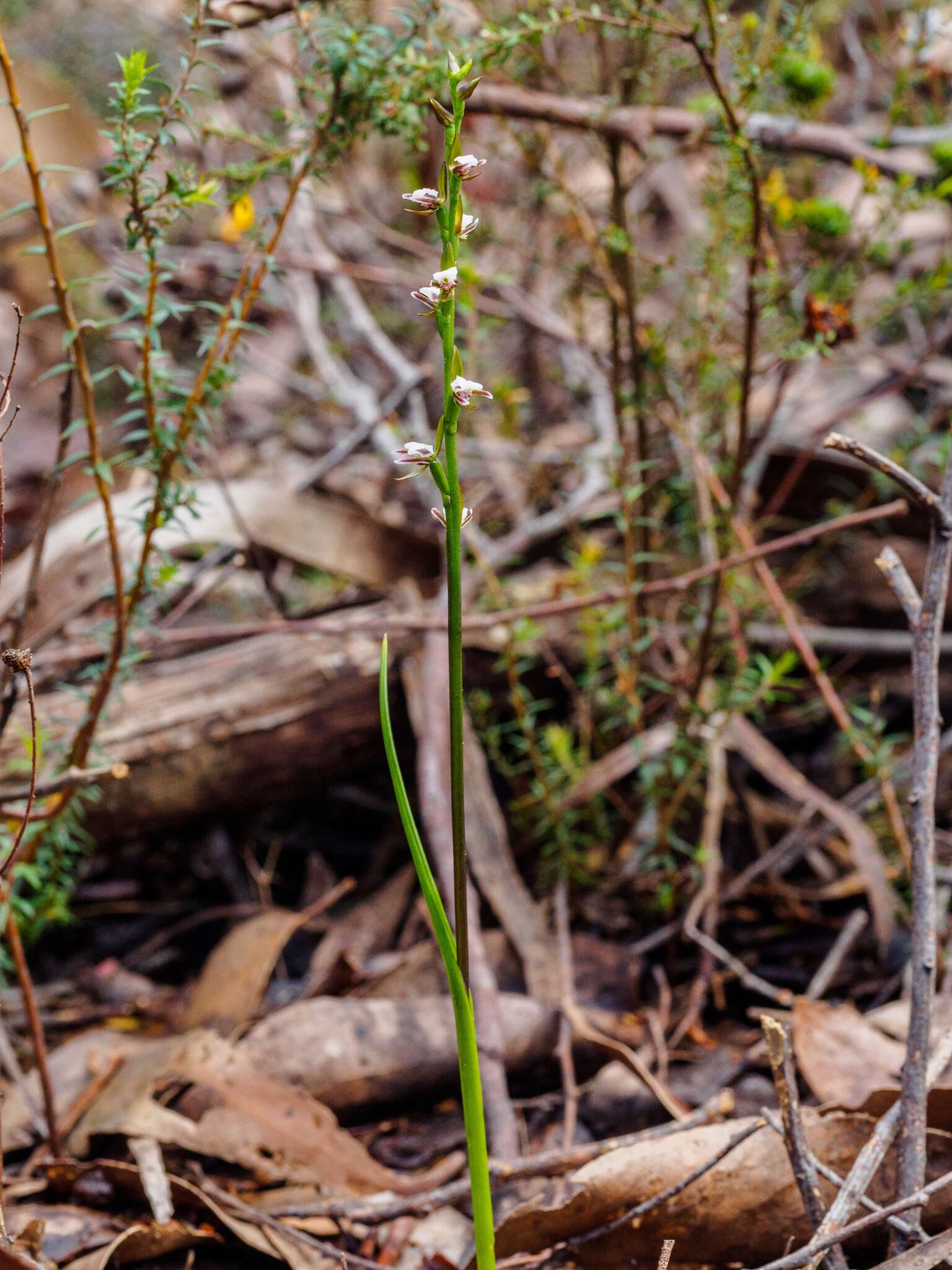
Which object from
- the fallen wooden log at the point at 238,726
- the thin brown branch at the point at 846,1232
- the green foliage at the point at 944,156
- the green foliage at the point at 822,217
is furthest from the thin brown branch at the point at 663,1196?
the green foliage at the point at 944,156

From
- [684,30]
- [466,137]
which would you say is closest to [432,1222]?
[684,30]

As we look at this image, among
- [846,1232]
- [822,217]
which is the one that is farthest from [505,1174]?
[822,217]

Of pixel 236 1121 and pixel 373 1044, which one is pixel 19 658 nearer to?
pixel 236 1121

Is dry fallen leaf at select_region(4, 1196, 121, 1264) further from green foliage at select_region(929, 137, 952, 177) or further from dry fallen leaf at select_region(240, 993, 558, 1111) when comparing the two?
green foliage at select_region(929, 137, 952, 177)

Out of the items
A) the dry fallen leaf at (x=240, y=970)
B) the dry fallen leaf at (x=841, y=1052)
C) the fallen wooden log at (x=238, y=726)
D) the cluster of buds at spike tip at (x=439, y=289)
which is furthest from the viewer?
the fallen wooden log at (x=238, y=726)

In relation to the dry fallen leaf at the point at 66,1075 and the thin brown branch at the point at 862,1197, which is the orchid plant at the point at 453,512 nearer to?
the thin brown branch at the point at 862,1197

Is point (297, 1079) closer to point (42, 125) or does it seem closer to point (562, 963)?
point (562, 963)
